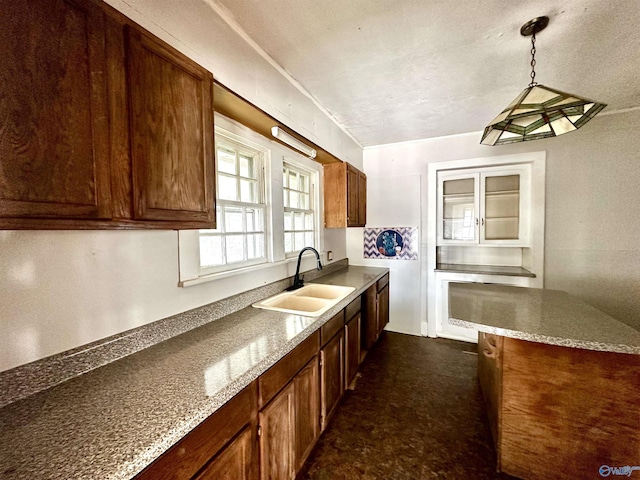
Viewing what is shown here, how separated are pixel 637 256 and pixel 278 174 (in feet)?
11.6

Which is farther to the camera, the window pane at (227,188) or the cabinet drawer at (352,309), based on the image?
the cabinet drawer at (352,309)

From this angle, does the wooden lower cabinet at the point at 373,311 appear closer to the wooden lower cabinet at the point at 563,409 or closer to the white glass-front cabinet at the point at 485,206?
the white glass-front cabinet at the point at 485,206

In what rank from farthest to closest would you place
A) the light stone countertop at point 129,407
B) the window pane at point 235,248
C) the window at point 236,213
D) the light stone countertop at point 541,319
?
the window pane at point 235,248
the window at point 236,213
the light stone countertop at point 541,319
the light stone countertop at point 129,407

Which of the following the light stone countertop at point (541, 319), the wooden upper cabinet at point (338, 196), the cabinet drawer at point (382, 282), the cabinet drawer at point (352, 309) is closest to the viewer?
the light stone countertop at point (541, 319)

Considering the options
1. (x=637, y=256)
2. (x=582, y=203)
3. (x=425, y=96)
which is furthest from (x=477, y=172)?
(x=637, y=256)

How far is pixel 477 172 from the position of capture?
3168 millimetres

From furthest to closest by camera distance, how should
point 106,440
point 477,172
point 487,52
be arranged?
point 477,172
point 487,52
point 106,440

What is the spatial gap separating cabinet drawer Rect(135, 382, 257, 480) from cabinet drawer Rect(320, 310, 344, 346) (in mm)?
649

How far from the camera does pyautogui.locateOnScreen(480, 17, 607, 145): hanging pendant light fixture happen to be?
126 centimetres

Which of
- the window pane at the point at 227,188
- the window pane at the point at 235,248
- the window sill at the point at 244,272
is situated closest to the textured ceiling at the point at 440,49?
the window pane at the point at 227,188

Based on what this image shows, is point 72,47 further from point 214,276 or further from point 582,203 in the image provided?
point 582,203

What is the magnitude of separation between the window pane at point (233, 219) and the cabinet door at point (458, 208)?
2600 mm

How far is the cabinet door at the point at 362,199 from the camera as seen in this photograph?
3.27 metres

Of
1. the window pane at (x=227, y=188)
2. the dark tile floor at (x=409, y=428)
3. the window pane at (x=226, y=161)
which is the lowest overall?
the dark tile floor at (x=409, y=428)
